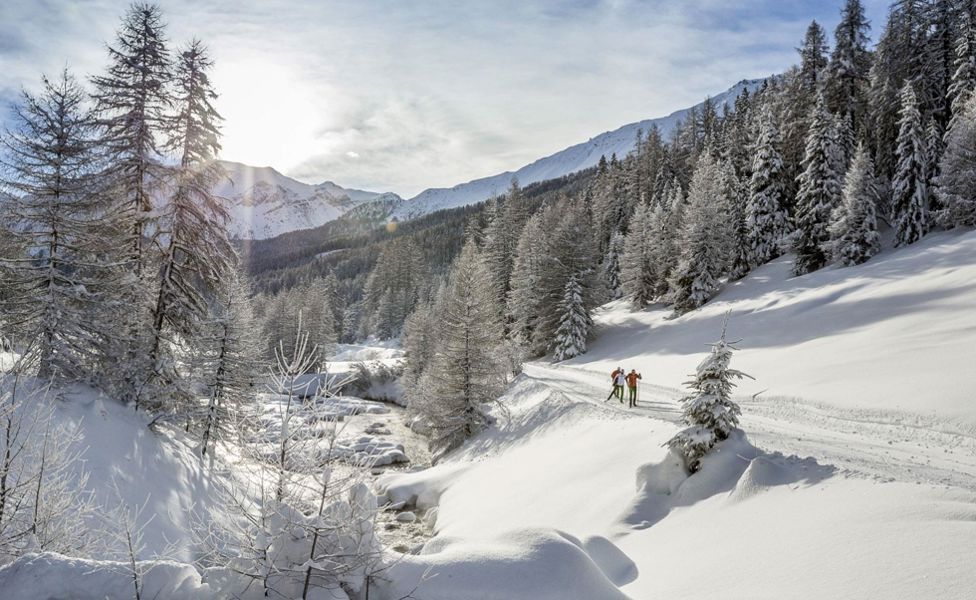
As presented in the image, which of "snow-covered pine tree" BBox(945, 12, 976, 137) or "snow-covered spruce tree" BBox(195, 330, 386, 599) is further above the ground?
"snow-covered pine tree" BBox(945, 12, 976, 137)

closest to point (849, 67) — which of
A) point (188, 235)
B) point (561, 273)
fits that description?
point (561, 273)

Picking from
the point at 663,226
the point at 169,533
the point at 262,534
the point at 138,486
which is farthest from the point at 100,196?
the point at 663,226

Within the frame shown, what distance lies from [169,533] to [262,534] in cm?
931

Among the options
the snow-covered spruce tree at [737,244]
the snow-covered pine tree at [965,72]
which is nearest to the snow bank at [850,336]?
the snow-covered spruce tree at [737,244]

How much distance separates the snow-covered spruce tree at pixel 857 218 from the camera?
3172 centimetres

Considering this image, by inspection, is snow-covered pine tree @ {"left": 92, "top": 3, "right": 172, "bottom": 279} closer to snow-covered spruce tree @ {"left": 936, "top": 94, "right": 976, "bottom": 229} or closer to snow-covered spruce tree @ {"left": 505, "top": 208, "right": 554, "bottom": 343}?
snow-covered spruce tree @ {"left": 505, "top": 208, "right": 554, "bottom": 343}

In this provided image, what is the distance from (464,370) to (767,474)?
1720cm

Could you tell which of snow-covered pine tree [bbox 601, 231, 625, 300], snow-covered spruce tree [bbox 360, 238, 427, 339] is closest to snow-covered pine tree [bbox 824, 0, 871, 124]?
snow-covered pine tree [bbox 601, 231, 625, 300]

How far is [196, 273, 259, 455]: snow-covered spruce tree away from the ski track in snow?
15.1 meters

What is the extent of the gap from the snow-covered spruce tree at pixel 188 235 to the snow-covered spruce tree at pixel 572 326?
26.1 metres

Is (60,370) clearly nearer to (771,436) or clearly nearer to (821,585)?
(821,585)

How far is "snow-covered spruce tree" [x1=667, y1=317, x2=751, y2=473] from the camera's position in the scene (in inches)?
450

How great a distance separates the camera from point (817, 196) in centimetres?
3597

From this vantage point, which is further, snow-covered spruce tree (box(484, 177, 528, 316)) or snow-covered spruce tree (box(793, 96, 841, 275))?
snow-covered spruce tree (box(484, 177, 528, 316))
